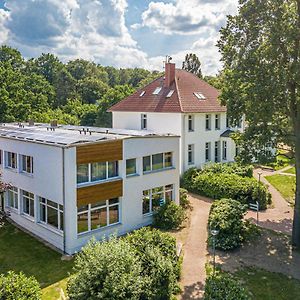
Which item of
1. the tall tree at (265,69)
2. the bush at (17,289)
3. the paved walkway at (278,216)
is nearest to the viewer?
the bush at (17,289)

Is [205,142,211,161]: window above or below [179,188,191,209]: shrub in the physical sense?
above

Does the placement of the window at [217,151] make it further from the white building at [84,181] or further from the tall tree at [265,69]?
the tall tree at [265,69]

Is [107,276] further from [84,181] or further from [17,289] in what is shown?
[84,181]

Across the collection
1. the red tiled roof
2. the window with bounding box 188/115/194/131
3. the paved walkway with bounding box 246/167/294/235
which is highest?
the red tiled roof

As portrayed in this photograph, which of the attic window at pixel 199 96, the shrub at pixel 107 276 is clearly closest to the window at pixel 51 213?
the shrub at pixel 107 276

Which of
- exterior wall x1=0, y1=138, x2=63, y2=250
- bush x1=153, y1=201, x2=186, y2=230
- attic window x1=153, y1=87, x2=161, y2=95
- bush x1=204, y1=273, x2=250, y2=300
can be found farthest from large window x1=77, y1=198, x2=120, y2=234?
attic window x1=153, y1=87, x2=161, y2=95

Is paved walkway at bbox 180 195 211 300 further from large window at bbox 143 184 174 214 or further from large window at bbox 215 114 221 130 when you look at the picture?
Result: large window at bbox 215 114 221 130

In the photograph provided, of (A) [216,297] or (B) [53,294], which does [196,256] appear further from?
(B) [53,294]

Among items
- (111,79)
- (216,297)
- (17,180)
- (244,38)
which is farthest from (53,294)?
(111,79)
